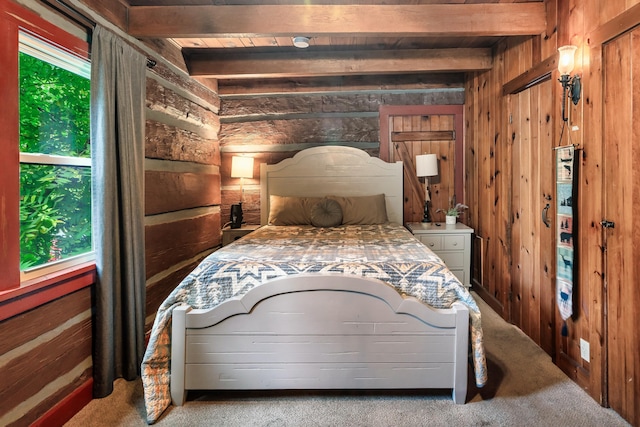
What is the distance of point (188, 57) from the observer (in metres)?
3.48

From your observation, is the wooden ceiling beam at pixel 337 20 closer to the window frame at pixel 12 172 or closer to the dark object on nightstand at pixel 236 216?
the window frame at pixel 12 172

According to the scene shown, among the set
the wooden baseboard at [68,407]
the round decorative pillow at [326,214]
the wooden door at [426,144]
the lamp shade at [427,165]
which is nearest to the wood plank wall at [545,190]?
the wooden door at [426,144]

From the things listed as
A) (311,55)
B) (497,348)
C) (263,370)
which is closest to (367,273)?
(263,370)

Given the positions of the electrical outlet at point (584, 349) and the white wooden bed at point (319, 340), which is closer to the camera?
the white wooden bed at point (319, 340)

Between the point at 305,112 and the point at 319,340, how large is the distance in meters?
2.87

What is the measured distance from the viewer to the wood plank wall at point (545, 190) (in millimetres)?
1899

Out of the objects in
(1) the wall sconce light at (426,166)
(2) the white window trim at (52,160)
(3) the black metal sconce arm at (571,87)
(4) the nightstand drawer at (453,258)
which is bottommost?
(4) the nightstand drawer at (453,258)

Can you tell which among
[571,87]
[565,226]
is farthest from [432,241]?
[571,87]

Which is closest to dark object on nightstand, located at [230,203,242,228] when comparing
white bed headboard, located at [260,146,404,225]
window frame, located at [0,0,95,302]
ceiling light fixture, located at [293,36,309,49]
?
white bed headboard, located at [260,146,404,225]

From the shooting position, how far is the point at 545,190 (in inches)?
101

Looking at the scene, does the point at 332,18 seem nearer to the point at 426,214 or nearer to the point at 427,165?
the point at 427,165

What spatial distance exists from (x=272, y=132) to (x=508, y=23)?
2.51 m

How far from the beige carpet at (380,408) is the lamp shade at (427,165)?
2.21 m

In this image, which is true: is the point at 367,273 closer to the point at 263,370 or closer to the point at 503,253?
the point at 263,370
